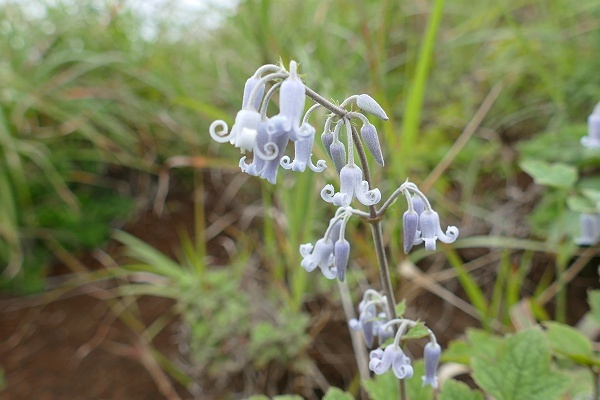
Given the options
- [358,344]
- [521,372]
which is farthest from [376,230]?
[358,344]

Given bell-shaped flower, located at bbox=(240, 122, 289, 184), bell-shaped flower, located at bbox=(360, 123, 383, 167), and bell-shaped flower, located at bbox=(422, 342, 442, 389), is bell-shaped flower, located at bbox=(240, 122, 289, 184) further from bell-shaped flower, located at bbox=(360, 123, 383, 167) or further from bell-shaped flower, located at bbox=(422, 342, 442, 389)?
bell-shaped flower, located at bbox=(422, 342, 442, 389)

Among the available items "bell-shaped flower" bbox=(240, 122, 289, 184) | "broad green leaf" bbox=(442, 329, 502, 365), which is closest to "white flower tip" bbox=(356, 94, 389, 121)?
"bell-shaped flower" bbox=(240, 122, 289, 184)

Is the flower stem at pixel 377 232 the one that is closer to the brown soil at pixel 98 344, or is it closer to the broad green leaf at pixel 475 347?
the broad green leaf at pixel 475 347

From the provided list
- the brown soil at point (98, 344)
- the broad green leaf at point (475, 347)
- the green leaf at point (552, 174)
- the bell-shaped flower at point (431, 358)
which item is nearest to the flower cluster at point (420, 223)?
the bell-shaped flower at point (431, 358)

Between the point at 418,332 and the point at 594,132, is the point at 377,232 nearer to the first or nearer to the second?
the point at 418,332

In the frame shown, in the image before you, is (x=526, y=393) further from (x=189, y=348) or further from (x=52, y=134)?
(x=52, y=134)
